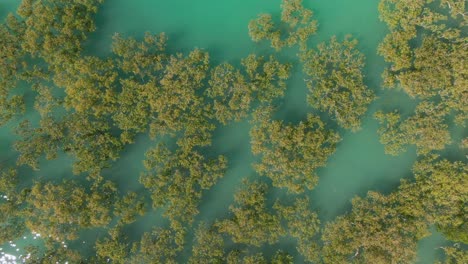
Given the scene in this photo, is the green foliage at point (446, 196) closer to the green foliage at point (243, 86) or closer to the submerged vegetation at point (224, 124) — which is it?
the submerged vegetation at point (224, 124)

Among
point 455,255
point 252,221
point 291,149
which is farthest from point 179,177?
point 455,255

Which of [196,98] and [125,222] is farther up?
[196,98]

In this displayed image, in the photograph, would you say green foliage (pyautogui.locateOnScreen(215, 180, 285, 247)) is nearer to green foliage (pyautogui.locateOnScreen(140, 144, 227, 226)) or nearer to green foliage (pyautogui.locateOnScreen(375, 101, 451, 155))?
green foliage (pyautogui.locateOnScreen(140, 144, 227, 226))

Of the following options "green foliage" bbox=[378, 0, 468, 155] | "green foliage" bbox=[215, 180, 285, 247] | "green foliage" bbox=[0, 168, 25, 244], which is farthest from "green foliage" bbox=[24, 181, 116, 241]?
"green foliage" bbox=[378, 0, 468, 155]

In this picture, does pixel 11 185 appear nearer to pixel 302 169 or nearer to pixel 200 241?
pixel 200 241

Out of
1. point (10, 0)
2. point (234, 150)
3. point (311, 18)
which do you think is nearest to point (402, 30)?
point (311, 18)

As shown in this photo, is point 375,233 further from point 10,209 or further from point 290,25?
point 10,209
